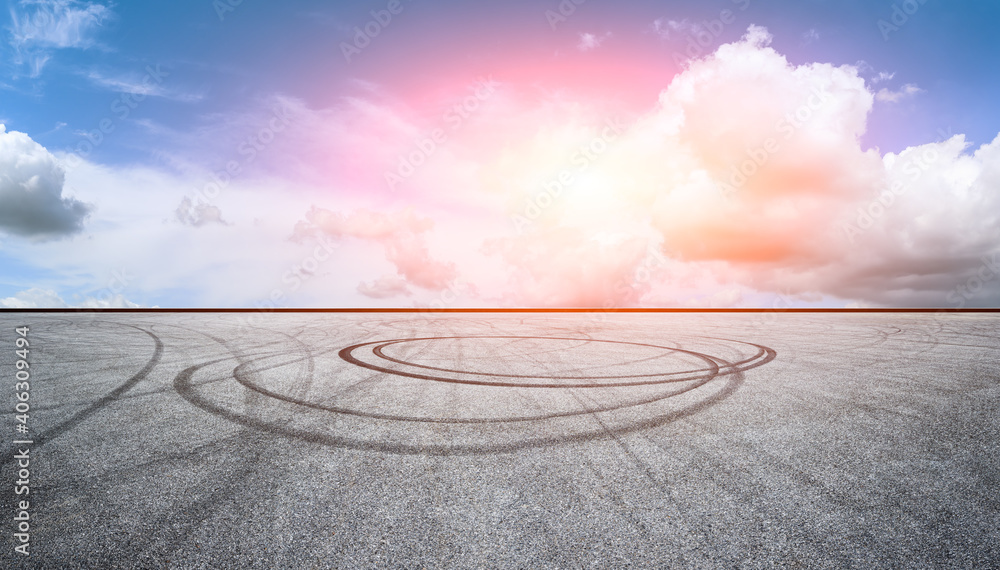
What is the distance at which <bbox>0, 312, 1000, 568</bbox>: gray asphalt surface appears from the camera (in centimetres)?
337

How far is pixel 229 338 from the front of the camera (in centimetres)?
1620

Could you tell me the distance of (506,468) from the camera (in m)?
4.76

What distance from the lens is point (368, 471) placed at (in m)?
4.67

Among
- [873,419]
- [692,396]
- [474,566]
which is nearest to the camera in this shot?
[474,566]

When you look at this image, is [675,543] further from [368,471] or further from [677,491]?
[368,471]

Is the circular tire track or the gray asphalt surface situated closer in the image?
the gray asphalt surface

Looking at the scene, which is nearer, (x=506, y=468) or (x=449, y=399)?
(x=506, y=468)

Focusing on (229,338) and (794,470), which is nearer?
(794,470)

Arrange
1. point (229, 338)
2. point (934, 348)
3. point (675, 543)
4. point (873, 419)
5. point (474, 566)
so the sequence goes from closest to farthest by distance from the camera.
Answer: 1. point (474, 566)
2. point (675, 543)
3. point (873, 419)
4. point (934, 348)
5. point (229, 338)

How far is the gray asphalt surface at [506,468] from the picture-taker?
3369 millimetres

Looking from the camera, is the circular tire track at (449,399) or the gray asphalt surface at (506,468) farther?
the circular tire track at (449,399)

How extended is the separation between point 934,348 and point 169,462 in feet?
68.1

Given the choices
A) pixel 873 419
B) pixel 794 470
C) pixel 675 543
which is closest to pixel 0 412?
pixel 675 543

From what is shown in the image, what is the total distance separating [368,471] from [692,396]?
5899mm
